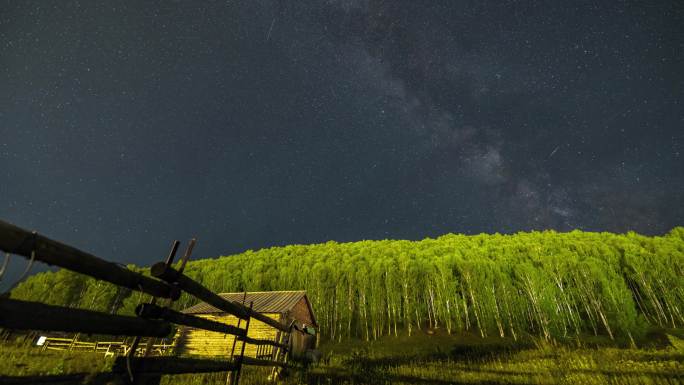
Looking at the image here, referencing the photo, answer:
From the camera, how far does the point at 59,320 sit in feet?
7.95

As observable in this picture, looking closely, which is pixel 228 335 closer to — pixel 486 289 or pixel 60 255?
pixel 60 255

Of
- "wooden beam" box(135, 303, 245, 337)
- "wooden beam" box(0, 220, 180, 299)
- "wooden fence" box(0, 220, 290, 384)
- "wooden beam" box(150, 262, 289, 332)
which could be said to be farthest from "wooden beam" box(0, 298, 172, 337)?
"wooden beam" box(150, 262, 289, 332)

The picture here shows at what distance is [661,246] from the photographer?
50188 mm

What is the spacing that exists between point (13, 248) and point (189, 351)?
93.4ft

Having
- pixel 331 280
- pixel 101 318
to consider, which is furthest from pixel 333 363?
pixel 331 280

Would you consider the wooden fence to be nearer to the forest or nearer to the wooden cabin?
the wooden cabin

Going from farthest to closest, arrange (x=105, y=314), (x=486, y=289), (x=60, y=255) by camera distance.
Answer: (x=486, y=289), (x=105, y=314), (x=60, y=255)

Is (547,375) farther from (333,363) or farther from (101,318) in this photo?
(101,318)

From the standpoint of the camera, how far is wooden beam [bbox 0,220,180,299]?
2.02 meters

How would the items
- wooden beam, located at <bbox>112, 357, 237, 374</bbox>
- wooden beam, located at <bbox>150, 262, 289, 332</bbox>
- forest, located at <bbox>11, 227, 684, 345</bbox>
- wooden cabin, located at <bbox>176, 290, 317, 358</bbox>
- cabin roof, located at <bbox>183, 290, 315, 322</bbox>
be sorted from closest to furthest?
wooden beam, located at <bbox>112, 357, 237, 374</bbox> → wooden beam, located at <bbox>150, 262, 289, 332</bbox> → wooden cabin, located at <bbox>176, 290, 317, 358</bbox> → cabin roof, located at <bbox>183, 290, 315, 322</bbox> → forest, located at <bbox>11, 227, 684, 345</bbox>

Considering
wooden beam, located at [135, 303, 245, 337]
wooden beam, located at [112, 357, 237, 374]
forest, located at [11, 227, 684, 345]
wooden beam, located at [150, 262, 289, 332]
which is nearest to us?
wooden beam, located at [112, 357, 237, 374]

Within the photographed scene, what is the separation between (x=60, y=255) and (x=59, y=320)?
1.86ft

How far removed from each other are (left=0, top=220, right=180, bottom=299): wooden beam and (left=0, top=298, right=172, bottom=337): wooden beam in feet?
1.06

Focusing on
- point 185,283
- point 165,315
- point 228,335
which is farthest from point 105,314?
point 228,335
